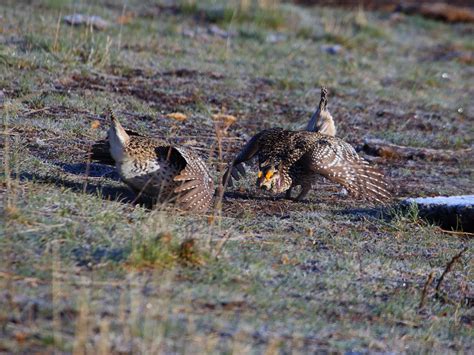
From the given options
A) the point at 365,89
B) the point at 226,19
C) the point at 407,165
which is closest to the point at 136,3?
the point at 226,19

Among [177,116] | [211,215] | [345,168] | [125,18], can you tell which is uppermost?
[345,168]

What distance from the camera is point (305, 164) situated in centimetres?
713

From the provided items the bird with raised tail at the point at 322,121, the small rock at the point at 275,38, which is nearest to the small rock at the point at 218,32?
the small rock at the point at 275,38

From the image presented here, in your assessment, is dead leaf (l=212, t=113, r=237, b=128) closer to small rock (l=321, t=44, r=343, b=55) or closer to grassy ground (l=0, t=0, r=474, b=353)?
grassy ground (l=0, t=0, r=474, b=353)

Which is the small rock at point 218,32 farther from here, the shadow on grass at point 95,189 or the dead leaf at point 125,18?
the shadow on grass at point 95,189

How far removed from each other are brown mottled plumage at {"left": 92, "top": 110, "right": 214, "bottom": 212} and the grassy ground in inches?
8.2

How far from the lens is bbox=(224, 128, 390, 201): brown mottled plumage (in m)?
7.10

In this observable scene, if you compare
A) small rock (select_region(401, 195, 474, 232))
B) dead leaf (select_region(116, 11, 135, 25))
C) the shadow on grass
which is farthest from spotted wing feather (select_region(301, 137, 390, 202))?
dead leaf (select_region(116, 11, 135, 25))

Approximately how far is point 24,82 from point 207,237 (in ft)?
15.1

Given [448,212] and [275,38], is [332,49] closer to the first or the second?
[275,38]

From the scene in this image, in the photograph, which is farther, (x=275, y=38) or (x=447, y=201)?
(x=275, y=38)

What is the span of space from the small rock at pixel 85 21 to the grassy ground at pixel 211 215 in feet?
0.54

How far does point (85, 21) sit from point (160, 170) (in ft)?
20.8

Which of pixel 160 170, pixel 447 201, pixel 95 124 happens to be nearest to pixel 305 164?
pixel 447 201
